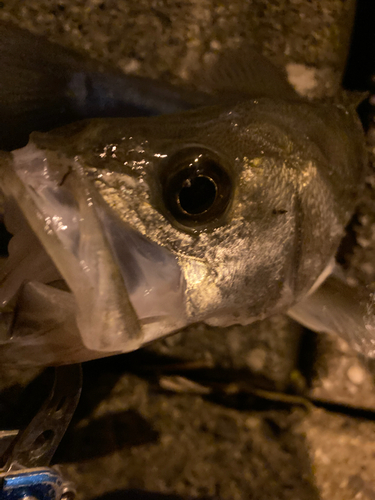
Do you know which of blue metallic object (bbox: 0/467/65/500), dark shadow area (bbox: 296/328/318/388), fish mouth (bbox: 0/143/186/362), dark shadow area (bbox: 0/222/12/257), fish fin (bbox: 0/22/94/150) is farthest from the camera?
dark shadow area (bbox: 296/328/318/388)

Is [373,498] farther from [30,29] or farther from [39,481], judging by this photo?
[30,29]

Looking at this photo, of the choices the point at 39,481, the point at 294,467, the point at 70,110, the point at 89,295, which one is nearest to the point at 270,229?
the point at 89,295

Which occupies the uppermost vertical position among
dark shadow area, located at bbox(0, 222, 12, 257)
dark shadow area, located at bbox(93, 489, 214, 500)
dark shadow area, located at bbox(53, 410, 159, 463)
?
dark shadow area, located at bbox(0, 222, 12, 257)

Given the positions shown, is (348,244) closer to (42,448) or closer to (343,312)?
(343,312)

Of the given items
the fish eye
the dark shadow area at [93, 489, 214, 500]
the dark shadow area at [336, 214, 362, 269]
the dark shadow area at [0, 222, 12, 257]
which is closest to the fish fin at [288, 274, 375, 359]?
the dark shadow area at [336, 214, 362, 269]

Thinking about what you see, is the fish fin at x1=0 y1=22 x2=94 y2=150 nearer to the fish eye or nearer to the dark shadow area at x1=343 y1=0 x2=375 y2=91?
the fish eye

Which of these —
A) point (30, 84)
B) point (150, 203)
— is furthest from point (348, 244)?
point (30, 84)

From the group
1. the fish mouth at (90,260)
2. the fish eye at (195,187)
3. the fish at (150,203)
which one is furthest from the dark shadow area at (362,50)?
the fish mouth at (90,260)
